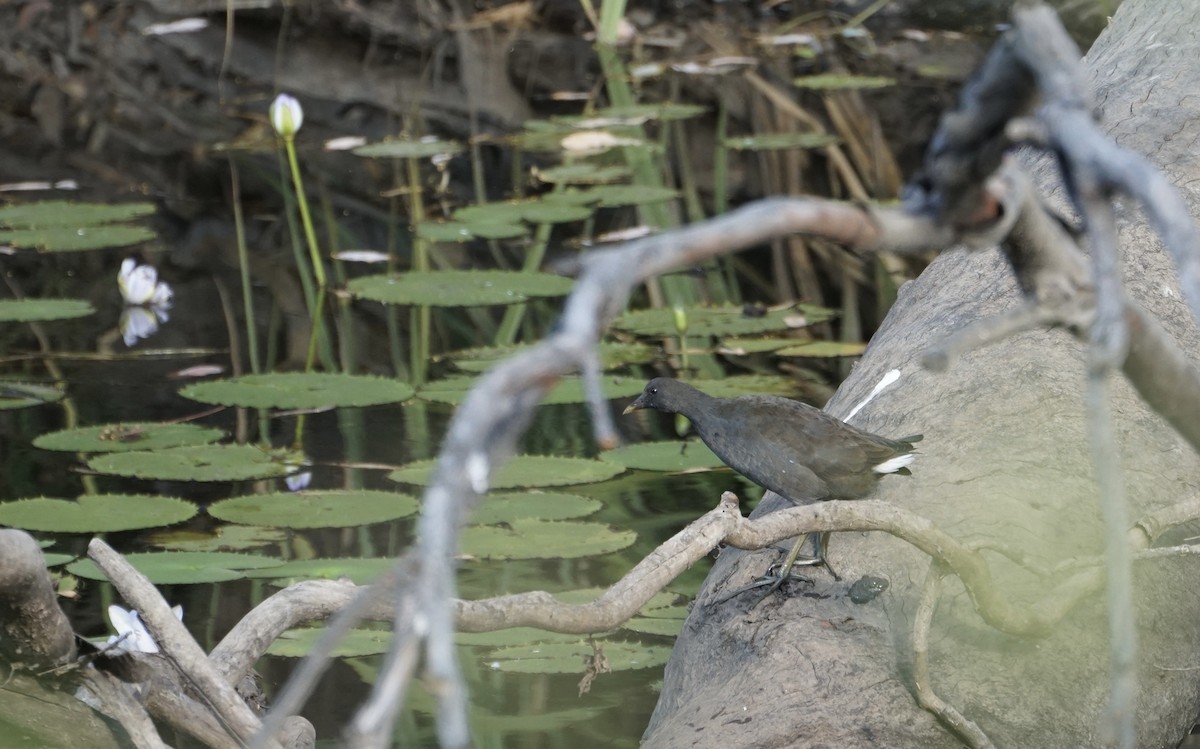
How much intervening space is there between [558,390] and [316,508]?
1.15 metres

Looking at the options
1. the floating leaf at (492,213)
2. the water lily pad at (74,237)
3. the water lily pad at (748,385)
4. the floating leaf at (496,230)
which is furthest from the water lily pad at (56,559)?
the floating leaf at (492,213)

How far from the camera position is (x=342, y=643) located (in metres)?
3.10

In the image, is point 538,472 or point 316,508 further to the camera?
point 538,472

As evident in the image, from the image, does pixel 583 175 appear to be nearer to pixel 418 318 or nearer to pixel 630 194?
pixel 630 194

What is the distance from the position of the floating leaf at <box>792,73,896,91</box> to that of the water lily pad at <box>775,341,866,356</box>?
3989 millimetres

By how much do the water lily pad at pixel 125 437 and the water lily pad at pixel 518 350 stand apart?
34.2 inches

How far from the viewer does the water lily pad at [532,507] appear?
12.1ft

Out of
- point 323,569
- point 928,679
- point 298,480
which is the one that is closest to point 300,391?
point 298,480

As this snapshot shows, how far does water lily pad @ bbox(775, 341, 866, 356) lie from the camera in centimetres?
491

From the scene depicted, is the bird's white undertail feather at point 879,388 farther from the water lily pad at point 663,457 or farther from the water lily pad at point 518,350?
the water lily pad at point 518,350

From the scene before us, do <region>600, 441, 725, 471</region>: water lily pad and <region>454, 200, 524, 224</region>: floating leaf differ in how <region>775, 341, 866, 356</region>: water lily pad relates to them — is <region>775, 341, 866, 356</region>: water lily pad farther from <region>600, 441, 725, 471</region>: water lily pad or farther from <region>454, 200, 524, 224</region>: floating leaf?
<region>454, 200, 524, 224</region>: floating leaf

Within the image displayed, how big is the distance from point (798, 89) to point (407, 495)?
5851 millimetres

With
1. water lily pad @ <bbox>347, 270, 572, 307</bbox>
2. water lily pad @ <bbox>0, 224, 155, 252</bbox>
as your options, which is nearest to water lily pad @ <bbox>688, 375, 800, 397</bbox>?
water lily pad @ <bbox>347, 270, 572, 307</bbox>

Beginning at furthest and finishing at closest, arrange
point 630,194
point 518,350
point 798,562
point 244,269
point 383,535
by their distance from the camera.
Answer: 1. point 630,194
2. point 244,269
3. point 518,350
4. point 383,535
5. point 798,562
